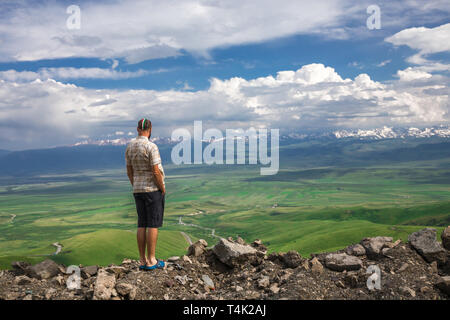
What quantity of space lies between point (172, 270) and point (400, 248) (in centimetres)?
854

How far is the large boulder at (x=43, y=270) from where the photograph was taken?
12.0 m

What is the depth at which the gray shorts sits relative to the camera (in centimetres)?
1057

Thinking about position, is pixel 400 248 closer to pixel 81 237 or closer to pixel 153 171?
pixel 153 171

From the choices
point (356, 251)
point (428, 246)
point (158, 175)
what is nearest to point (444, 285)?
point (428, 246)

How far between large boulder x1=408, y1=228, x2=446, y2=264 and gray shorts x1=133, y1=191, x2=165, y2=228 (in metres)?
9.63

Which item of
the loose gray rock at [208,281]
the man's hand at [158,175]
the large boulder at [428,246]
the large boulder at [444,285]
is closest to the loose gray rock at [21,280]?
the man's hand at [158,175]

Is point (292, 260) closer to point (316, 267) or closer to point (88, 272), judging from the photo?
point (316, 267)

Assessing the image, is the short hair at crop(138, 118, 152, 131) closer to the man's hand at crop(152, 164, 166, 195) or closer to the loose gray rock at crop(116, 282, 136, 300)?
the man's hand at crop(152, 164, 166, 195)

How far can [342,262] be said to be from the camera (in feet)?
39.2

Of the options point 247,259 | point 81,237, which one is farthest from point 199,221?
point 247,259

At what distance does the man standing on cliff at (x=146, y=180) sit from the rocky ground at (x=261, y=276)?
4.78 ft

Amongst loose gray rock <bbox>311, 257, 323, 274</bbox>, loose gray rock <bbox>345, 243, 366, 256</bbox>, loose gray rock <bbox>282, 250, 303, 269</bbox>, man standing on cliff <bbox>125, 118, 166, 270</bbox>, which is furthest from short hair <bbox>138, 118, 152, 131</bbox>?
loose gray rock <bbox>345, 243, 366, 256</bbox>

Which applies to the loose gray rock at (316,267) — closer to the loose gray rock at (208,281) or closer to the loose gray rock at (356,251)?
the loose gray rock at (356,251)

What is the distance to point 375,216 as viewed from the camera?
562 ft
